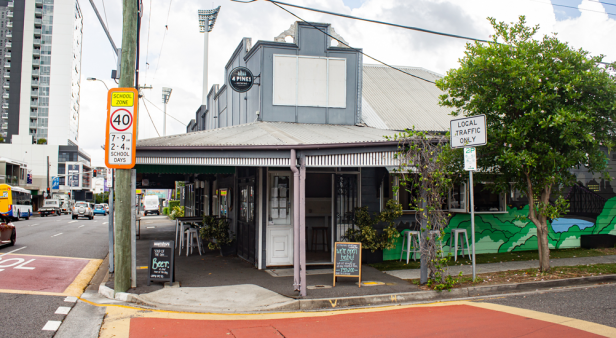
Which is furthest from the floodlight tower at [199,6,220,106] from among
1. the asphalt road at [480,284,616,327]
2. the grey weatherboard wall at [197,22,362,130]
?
the asphalt road at [480,284,616,327]

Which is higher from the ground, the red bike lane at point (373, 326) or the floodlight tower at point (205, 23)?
the floodlight tower at point (205, 23)

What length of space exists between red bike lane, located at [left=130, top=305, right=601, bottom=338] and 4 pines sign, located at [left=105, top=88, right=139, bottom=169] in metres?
3.13

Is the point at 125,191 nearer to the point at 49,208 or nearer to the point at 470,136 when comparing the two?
the point at 470,136

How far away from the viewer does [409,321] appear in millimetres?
6645

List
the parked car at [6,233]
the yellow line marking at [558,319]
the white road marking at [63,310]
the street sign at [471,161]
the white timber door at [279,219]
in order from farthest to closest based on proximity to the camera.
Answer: the parked car at [6,233] < the white timber door at [279,219] < the street sign at [471,161] < the white road marking at [63,310] < the yellow line marking at [558,319]

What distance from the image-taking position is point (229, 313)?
729 centimetres

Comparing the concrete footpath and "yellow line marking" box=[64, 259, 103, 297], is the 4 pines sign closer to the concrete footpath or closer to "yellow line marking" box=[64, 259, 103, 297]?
"yellow line marking" box=[64, 259, 103, 297]

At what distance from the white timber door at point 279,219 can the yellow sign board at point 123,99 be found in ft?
12.5

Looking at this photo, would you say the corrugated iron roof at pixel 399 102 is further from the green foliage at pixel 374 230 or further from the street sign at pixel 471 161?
the street sign at pixel 471 161

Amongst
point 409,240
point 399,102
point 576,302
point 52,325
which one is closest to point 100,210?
point 399,102

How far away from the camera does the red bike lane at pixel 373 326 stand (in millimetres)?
5992

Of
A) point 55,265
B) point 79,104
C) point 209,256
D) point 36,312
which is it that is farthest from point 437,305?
point 79,104

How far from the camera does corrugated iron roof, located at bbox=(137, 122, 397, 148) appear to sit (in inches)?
349

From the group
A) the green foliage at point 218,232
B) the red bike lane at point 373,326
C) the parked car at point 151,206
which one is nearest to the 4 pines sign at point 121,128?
the red bike lane at point 373,326
